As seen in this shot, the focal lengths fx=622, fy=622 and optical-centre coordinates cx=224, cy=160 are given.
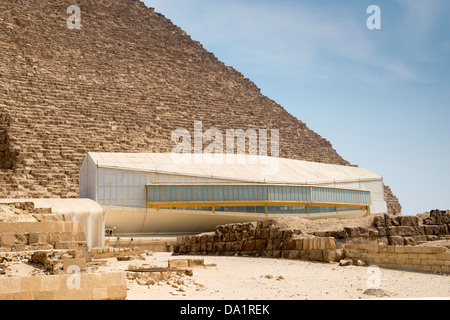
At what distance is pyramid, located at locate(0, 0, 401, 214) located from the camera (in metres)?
42.9

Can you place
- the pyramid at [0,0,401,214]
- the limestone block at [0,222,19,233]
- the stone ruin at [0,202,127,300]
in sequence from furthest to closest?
the pyramid at [0,0,401,214]
the limestone block at [0,222,19,233]
the stone ruin at [0,202,127,300]

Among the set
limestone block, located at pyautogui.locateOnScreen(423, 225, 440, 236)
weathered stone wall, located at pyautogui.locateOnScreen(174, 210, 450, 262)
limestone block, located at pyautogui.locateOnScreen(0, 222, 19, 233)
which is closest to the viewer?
limestone block, located at pyautogui.locateOnScreen(0, 222, 19, 233)

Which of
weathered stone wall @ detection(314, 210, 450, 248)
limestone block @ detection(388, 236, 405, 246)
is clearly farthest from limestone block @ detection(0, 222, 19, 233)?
limestone block @ detection(388, 236, 405, 246)

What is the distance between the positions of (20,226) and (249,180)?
1959 centimetres

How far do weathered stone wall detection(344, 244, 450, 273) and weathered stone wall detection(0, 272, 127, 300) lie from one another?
18.4ft

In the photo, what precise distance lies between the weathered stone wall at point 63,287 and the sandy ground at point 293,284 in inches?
17.9

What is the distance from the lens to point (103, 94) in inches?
2237

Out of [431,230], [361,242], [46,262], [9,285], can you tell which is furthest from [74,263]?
[431,230]

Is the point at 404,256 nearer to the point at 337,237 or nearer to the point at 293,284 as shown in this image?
the point at 337,237

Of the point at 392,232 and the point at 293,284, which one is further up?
the point at 392,232

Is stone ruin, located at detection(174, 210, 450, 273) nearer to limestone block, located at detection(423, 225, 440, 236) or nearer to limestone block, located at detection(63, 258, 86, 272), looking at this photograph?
limestone block, located at detection(423, 225, 440, 236)

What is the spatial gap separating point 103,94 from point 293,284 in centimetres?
5003
